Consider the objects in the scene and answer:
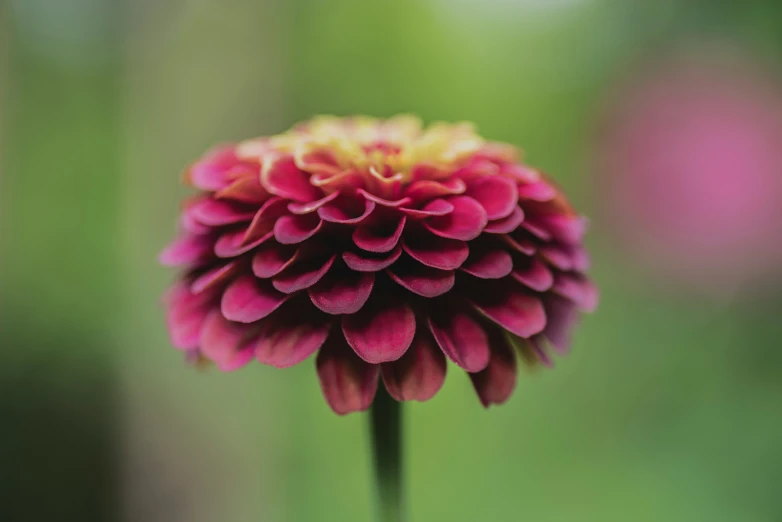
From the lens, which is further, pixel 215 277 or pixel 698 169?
pixel 698 169

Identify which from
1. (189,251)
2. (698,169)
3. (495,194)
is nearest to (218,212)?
(189,251)

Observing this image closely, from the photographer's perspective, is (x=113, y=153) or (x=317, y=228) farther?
(x=113, y=153)

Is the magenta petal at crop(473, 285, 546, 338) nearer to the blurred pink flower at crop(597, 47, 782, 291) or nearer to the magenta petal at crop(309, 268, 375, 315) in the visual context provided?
the magenta petal at crop(309, 268, 375, 315)

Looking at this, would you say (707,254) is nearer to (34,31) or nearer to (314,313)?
(314,313)

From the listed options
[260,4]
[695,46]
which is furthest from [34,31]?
[695,46]

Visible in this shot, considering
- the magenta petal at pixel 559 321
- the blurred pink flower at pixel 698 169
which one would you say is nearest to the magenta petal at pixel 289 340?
the magenta petal at pixel 559 321

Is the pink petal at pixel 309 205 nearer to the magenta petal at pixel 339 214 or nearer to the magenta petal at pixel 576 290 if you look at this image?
the magenta petal at pixel 339 214

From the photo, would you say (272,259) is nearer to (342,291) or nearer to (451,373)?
(342,291)
